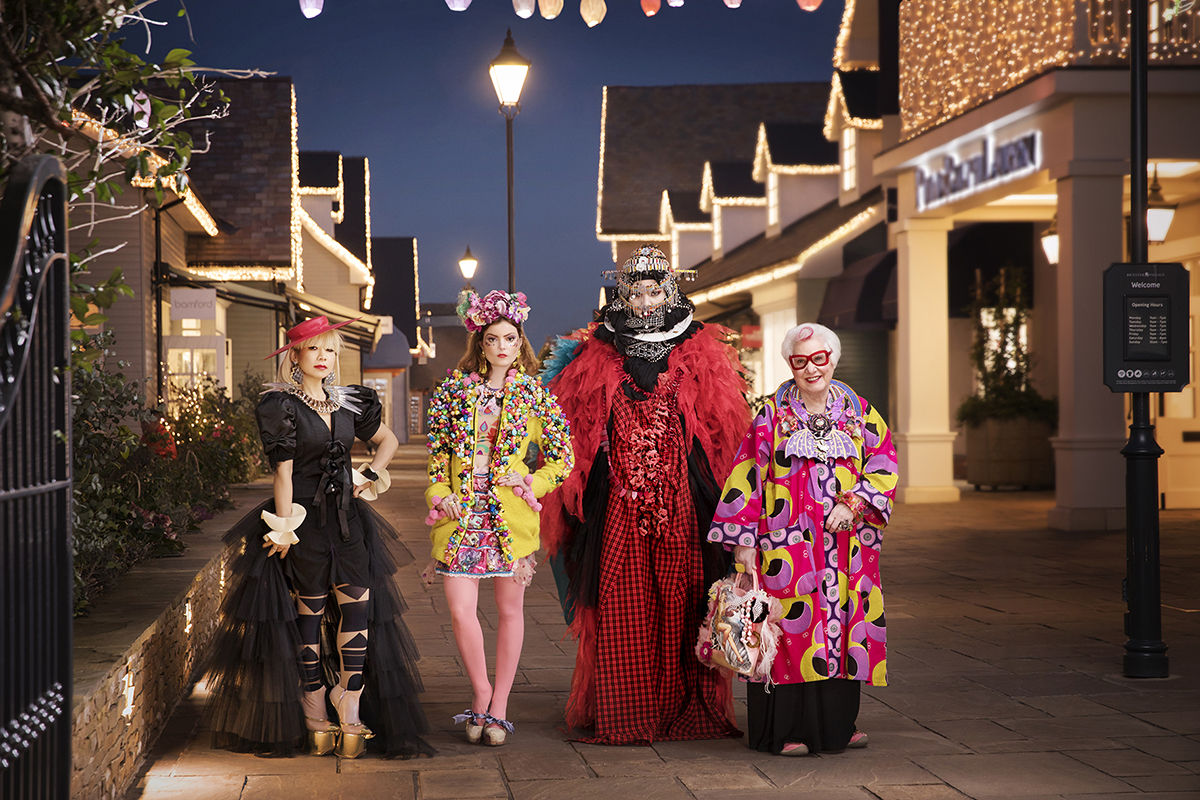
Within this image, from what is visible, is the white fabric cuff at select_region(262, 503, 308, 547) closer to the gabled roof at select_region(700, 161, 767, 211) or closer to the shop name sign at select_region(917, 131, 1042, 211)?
the shop name sign at select_region(917, 131, 1042, 211)

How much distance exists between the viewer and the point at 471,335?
214 inches

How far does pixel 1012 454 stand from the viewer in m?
18.3

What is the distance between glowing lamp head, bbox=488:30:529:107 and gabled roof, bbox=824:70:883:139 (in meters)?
8.55

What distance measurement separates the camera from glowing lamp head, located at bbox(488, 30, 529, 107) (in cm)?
1270

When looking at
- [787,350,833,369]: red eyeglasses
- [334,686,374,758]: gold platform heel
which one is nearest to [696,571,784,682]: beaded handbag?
[787,350,833,369]: red eyeglasses

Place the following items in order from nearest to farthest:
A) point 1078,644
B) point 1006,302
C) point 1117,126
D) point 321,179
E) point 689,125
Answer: point 1078,644
point 1117,126
point 1006,302
point 321,179
point 689,125

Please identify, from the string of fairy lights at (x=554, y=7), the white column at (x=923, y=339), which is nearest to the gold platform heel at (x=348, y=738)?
the string of fairy lights at (x=554, y=7)

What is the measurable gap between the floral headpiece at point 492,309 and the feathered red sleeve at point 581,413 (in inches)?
13.7

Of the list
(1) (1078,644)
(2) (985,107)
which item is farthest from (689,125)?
(1) (1078,644)

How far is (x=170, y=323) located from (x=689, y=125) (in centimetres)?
1923

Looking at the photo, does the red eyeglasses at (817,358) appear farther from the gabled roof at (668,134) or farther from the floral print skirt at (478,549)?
the gabled roof at (668,134)

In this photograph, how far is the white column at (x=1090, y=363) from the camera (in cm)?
1259

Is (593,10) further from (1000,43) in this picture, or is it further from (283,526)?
(1000,43)

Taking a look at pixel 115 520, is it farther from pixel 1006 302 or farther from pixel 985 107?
pixel 1006 302
